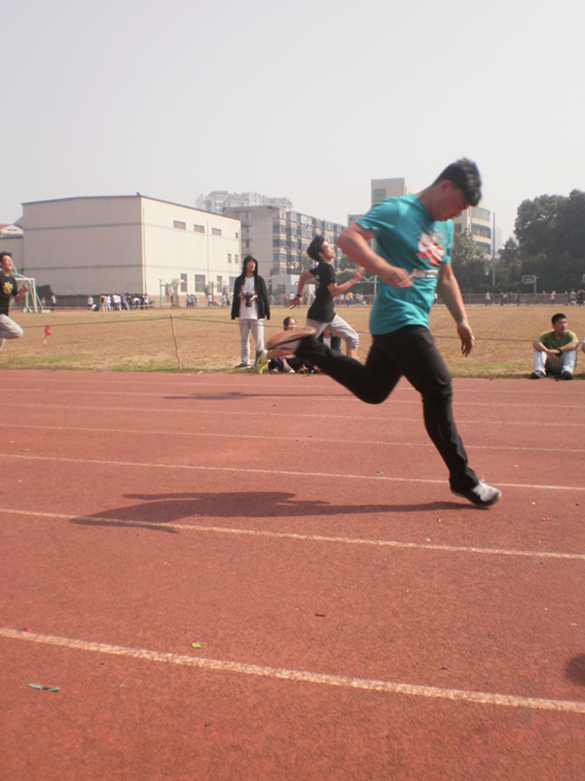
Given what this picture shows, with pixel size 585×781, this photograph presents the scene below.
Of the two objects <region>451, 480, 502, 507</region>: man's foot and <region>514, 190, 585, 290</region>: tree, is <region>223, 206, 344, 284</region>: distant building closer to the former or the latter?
<region>514, 190, 585, 290</region>: tree

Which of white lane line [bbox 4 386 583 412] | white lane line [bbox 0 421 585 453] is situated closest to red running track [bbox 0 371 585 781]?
white lane line [bbox 0 421 585 453]

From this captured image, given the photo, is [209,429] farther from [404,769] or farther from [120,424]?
[404,769]

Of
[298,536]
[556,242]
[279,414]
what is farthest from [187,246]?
[298,536]

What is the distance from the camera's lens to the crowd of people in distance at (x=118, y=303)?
58931 mm

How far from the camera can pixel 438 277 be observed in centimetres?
440

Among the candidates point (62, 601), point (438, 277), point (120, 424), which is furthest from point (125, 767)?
point (120, 424)

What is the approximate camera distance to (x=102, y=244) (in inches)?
2771

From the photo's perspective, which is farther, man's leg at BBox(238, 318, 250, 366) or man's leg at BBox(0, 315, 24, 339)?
man's leg at BBox(238, 318, 250, 366)

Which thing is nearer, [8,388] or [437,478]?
[437,478]

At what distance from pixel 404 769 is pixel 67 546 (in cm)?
239

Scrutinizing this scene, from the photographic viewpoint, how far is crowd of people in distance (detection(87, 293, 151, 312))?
5893 cm

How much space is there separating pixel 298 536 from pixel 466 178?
2.13 metres

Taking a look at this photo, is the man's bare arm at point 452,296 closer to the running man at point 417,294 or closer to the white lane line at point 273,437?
the running man at point 417,294

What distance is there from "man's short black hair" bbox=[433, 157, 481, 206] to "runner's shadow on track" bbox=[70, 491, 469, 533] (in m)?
1.89
